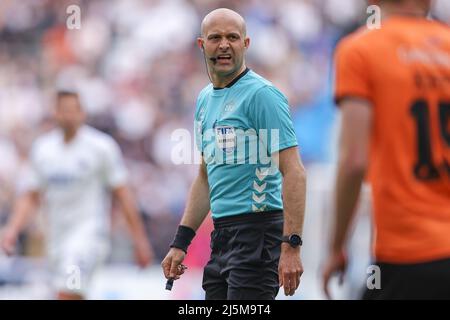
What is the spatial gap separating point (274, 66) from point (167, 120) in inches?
75.6

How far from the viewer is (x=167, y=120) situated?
55.0 ft

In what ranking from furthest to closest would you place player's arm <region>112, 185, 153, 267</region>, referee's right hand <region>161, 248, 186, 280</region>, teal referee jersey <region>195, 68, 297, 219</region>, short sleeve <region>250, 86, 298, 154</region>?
player's arm <region>112, 185, 153, 267</region> → referee's right hand <region>161, 248, 186, 280</region> → teal referee jersey <region>195, 68, 297, 219</region> → short sleeve <region>250, 86, 298, 154</region>

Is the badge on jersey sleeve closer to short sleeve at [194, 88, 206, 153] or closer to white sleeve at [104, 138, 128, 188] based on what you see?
short sleeve at [194, 88, 206, 153]

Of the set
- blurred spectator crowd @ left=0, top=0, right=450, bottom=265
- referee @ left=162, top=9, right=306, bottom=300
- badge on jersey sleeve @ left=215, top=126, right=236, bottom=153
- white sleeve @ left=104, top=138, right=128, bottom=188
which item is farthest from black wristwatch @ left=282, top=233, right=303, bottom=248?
blurred spectator crowd @ left=0, top=0, right=450, bottom=265

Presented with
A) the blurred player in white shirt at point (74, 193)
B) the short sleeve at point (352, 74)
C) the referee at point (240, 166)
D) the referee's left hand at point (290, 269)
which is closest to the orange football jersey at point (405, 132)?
the short sleeve at point (352, 74)

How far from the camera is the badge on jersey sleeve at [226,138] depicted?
621 cm

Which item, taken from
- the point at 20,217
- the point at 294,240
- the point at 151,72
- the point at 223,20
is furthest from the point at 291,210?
the point at 151,72

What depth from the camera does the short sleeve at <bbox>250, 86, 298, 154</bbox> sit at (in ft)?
19.7

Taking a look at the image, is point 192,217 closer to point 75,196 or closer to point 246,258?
point 246,258

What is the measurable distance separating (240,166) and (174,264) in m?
0.75

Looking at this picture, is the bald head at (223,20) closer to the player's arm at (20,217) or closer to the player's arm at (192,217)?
the player's arm at (192,217)

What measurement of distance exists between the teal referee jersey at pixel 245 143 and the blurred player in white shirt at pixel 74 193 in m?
4.22

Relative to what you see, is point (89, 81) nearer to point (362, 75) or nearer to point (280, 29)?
point (280, 29)
